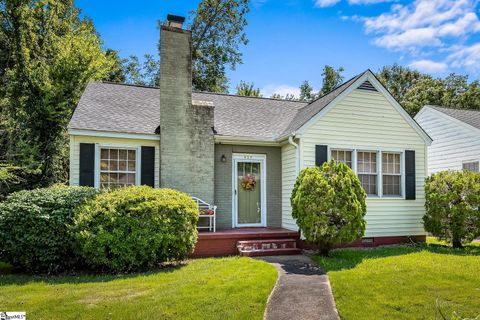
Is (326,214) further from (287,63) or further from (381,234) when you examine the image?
(287,63)

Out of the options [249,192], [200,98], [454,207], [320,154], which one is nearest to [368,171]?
[320,154]

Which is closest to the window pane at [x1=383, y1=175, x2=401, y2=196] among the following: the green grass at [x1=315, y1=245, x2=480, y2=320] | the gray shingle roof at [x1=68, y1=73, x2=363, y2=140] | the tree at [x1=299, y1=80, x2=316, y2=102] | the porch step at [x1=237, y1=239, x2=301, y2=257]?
the green grass at [x1=315, y1=245, x2=480, y2=320]

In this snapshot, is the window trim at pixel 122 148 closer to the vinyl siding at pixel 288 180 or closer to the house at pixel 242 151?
the house at pixel 242 151

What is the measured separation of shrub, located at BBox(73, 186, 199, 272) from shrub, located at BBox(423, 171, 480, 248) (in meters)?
6.94

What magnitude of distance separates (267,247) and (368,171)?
13.1 feet

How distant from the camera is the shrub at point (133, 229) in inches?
265

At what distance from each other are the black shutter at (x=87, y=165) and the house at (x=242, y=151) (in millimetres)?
25

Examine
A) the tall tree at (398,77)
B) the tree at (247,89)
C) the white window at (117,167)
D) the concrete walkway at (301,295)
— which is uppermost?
the tall tree at (398,77)

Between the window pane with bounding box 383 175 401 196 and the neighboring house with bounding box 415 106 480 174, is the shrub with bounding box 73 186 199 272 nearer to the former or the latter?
the window pane with bounding box 383 175 401 196

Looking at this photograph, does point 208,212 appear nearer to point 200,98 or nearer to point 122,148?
point 122,148

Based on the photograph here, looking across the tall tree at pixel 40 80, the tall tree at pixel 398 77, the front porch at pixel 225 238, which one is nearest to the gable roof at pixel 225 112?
the front porch at pixel 225 238

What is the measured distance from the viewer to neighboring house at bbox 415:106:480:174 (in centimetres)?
1306

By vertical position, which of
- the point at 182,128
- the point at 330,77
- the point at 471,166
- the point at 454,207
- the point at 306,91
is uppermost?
the point at 330,77

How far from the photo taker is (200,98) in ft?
40.5
